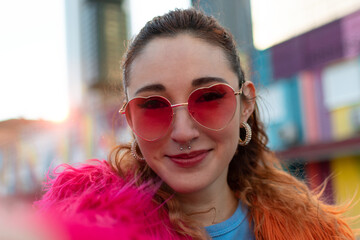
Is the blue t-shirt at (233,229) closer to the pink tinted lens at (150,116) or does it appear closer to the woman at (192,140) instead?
the woman at (192,140)

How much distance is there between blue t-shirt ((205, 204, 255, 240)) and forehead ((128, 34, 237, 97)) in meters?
0.62

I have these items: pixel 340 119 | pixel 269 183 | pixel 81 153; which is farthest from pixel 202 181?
pixel 81 153

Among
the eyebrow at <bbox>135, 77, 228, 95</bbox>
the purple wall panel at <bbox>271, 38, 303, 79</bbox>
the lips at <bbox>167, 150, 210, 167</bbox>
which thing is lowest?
the lips at <bbox>167, 150, 210, 167</bbox>

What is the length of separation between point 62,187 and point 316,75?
8529 millimetres

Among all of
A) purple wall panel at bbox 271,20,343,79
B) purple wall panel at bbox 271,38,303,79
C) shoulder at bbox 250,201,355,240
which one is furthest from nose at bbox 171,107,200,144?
purple wall panel at bbox 271,38,303,79

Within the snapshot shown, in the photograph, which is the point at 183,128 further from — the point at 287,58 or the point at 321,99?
the point at 287,58

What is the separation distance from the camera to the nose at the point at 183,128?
4.12ft

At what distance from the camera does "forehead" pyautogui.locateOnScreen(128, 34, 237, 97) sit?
4.15ft

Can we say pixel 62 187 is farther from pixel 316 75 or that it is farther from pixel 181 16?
pixel 316 75

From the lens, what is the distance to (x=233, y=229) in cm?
144

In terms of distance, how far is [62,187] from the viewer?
1254 millimetres

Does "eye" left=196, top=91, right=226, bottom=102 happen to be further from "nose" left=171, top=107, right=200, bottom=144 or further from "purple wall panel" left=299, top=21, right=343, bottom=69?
"purple wall panel" left=299, top=21, right=343, bottom=69

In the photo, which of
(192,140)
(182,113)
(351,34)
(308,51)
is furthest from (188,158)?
(308,51)

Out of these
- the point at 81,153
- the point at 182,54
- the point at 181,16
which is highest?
the point at 181,16
